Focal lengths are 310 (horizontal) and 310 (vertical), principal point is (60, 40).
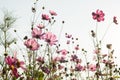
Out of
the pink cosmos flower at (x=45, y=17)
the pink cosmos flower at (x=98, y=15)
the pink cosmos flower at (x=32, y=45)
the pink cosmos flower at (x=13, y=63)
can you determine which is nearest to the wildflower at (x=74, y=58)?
the pink cosmos flower at (x=45, y=17)

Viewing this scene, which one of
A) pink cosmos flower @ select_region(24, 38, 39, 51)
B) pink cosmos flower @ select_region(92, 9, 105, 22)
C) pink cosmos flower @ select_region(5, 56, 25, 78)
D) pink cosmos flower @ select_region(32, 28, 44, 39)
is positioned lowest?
pink cosmos flower @ select_region(5, 56, 25, 78)

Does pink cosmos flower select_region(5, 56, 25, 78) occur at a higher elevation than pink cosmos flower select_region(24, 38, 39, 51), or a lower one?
lower

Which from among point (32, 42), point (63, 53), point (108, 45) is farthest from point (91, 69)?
point (32, 42)

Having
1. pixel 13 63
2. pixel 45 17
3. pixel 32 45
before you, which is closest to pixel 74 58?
pixel 45 17

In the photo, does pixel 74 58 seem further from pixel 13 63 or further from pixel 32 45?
pixel 13 63

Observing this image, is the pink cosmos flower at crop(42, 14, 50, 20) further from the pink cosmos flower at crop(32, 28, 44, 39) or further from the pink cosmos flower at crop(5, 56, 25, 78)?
the pink cosmos flower at crop(5, 56, 25, 78)

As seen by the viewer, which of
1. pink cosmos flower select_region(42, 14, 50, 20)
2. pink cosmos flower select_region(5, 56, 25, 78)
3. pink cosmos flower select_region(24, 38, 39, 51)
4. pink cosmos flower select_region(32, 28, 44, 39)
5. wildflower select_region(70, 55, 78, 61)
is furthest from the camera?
wildflower select_region(70, 55, 78, 61)

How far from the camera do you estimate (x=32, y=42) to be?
345 cm

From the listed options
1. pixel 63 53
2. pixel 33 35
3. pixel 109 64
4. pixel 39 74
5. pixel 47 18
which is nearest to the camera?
pixel 39 74

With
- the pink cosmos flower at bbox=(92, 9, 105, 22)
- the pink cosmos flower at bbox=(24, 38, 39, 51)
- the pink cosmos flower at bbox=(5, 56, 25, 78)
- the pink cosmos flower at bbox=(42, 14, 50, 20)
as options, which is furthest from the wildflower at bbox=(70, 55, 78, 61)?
the pink cosmos flower at bbox=(5, 56, 25, 78)

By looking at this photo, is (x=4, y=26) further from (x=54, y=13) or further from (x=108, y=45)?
(x=108, y=45)

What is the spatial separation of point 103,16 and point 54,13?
1.18 metres

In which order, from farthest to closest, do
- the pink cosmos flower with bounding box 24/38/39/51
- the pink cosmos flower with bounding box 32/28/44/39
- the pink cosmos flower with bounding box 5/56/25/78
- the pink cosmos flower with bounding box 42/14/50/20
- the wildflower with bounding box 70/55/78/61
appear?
the wildflower with bounding box 70/55/78/61
the pink cosmos flower with bounding box 42/14/50/20
the pink cosmos flower with bounding box 32/28/44/39
the pink cosmos flower with bounding box 24/38/39/51
the pink cosmos flower with bounding box 5/56/25/78

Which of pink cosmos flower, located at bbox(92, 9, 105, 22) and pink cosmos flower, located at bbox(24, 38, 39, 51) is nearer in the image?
pink cosmos flower, located at bbox(24, 38, 39, 51)
